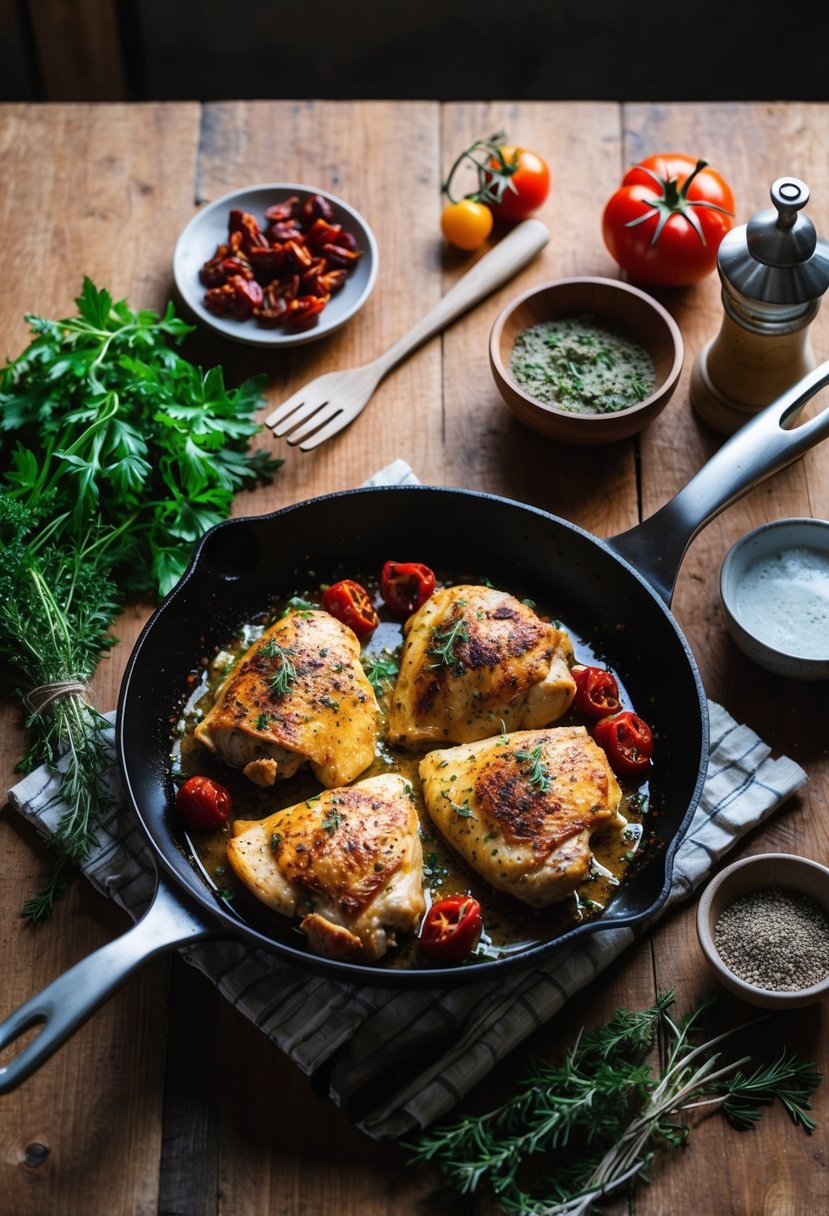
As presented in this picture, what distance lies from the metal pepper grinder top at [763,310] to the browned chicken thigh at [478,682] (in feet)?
4.50

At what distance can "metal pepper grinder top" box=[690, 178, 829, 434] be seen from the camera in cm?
389

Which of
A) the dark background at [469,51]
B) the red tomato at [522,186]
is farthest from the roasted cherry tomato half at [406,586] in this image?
the dark background at [469,51]

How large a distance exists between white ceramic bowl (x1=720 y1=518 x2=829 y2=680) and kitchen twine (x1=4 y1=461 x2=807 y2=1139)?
0.79 meters

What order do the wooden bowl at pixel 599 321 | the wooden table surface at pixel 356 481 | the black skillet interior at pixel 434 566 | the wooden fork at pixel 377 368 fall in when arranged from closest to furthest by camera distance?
the wooden table surface at pixel 356 481 < the black skillet interior at pixel 434 566 < the wooden bowl at pixel 599 321 < the wooden fork at pixel 377 368

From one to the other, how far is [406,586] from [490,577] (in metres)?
0.31

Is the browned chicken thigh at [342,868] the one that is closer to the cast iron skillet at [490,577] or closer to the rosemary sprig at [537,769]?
the cast iron skillet at [490,577]

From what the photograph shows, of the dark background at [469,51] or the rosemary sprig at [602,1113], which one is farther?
the dark background at [469,51]

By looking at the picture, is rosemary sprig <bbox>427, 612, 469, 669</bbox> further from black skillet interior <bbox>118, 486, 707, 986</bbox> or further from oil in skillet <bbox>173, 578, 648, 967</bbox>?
black skillet interior <bbox>118, 486, 707, 986</bbox>

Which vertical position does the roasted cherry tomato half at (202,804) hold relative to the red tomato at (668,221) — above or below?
below

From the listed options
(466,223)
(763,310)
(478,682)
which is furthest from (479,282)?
(478,682)

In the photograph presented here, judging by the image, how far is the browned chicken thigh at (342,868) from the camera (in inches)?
125

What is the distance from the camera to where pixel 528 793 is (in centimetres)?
334

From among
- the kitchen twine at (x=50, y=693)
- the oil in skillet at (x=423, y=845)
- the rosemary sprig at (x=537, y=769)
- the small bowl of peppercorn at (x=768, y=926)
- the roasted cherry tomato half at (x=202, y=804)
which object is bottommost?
the small bowl of peppercorn at (x=768, y=926)

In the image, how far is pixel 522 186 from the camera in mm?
4871
